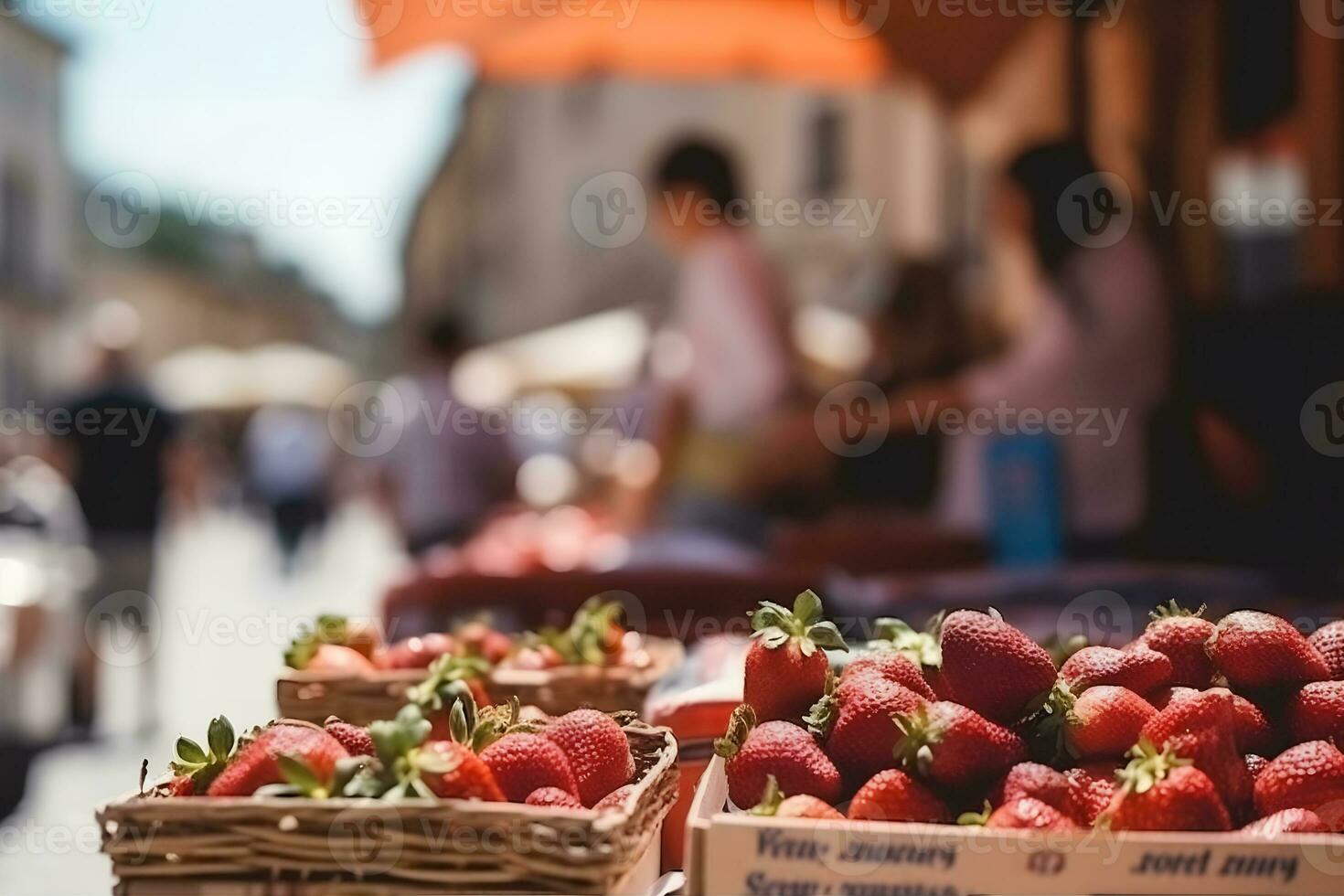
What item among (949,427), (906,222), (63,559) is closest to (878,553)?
(949,427)

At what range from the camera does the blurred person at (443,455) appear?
665 cm

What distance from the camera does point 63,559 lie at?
7.35 meters

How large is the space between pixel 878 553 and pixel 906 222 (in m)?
15.6

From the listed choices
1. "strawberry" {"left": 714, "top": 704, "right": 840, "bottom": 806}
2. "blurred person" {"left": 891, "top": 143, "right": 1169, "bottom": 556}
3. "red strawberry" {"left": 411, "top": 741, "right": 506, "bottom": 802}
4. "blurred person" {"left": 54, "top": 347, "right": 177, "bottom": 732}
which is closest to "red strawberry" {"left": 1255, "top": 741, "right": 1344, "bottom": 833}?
"strawberry" {"left": 714, "top": 704, "right": 840, "bottom": 806}

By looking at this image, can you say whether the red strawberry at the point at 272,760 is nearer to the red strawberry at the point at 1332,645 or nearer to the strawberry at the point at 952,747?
the strawberry at the point at 952,747

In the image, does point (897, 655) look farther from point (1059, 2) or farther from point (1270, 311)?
point (1059, 2)

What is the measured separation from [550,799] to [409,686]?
86 centimetres

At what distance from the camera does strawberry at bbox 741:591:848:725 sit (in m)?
1.78

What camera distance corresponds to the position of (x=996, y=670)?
1673 millimetres

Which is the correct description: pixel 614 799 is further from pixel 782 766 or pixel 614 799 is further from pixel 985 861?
pixel 985 861

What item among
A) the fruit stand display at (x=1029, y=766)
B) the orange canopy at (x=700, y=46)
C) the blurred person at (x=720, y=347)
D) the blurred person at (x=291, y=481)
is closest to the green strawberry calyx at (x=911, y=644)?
the fruit stand display at (x=1029, y=766)

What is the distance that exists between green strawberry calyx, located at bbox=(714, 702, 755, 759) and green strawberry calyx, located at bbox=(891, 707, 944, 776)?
21 centimetres

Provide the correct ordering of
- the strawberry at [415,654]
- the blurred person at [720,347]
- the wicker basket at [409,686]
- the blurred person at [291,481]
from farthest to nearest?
the blurred person at [291,481], the blurred person at [720,347], the strawberry at [415,654], the wicker basket at [409,686]

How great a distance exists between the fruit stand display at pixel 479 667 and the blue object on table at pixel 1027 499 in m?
1.93
